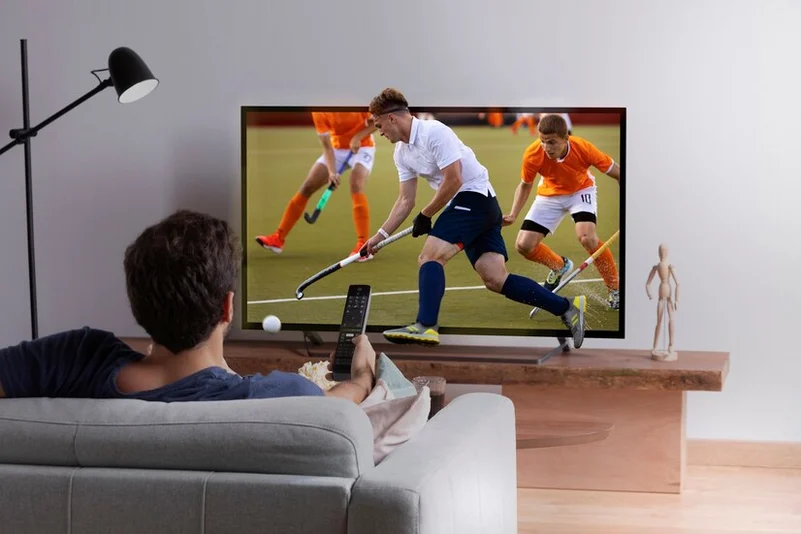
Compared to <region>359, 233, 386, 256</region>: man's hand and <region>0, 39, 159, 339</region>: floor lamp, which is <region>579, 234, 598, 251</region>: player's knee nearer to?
<region>359, 233, 386, 256</region>: man's hand

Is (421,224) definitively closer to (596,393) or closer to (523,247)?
(523,247)

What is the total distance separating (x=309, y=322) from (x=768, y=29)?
219 centimetres

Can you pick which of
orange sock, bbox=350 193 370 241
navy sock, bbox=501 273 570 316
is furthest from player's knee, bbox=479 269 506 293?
orange sock, bbox=350 193 370 241

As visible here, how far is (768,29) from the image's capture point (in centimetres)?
443

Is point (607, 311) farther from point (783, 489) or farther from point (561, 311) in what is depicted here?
point (783, 489)

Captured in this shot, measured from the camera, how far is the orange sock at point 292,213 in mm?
4590

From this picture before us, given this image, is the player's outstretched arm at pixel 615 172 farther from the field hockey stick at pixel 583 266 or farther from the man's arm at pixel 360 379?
the man's arm at pixel 360 379

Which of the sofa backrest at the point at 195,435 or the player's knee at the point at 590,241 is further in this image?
the player's knee at the point at 590,241

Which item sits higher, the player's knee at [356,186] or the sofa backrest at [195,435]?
the player's knee at [356,186]

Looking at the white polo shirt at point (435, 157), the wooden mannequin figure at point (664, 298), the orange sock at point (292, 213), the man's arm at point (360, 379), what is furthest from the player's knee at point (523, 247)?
the man's arm at point (360, 379)

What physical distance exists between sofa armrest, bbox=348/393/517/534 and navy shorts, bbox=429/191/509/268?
2.00 m

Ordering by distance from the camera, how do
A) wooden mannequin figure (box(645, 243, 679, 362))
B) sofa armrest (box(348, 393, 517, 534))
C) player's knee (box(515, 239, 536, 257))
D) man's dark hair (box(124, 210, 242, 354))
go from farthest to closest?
player's knee (box(515, 239, 536, 257)) < wooden mannequin figure (box(645, 243, 679, 362)) < man's dark hair (box(124, 210, 242, 354)) < sofa armrest (box(348, 393, 517, 534))

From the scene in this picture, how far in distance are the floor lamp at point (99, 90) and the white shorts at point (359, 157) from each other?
2.54 ft

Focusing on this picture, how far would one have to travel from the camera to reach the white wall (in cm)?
447
